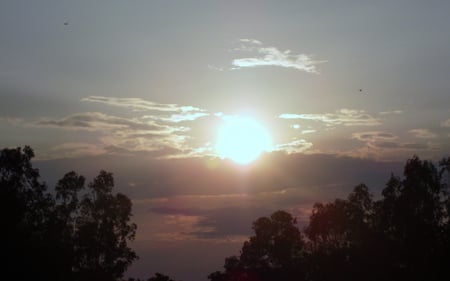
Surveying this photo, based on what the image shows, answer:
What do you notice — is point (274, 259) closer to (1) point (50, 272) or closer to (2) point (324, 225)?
(2) point (324, 225)

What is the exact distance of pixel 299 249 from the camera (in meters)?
114

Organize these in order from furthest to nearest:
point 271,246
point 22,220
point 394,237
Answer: point 271,246, point 394,237, point 22,220

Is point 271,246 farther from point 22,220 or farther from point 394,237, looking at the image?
point 22,220

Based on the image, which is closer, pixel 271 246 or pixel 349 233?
pixel 349 233

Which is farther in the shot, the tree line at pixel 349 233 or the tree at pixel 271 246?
the tree at pixel 271 246

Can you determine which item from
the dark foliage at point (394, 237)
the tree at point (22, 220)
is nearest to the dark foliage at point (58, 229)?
the tree at point (22, 220)

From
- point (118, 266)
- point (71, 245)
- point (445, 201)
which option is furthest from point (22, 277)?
point (445, 201)

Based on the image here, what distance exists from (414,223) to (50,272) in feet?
150

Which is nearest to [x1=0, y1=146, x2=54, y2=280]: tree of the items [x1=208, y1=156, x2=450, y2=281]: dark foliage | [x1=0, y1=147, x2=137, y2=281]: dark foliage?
[x1=0, y1=147, x2=137, y2=281]: dark foliage

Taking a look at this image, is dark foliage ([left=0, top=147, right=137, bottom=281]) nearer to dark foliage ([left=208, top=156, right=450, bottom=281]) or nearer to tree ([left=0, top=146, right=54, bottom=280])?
tree ([left=0, top=146, right=54, bottom=280])

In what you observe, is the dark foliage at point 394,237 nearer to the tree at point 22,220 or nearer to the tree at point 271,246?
the tree at point 271,246

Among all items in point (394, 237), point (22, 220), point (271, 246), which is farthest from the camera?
point (271, 246)

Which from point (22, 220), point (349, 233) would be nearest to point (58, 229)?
point (22, 220)

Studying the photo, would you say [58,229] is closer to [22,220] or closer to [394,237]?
[22,220]
